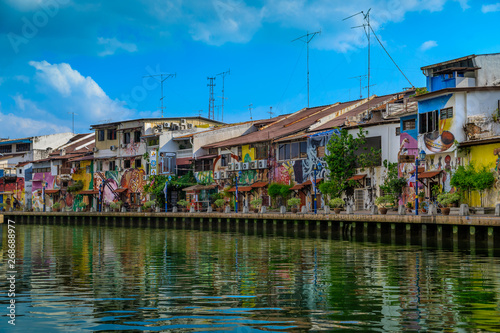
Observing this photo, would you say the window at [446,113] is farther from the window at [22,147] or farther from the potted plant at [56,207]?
the window at [22,147]

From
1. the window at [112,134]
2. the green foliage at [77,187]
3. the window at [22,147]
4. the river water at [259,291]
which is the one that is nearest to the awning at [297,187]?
the river water at [259,291]

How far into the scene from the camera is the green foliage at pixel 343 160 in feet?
169

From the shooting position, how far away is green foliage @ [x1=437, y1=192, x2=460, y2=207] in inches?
1504

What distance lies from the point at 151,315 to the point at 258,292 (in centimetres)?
373

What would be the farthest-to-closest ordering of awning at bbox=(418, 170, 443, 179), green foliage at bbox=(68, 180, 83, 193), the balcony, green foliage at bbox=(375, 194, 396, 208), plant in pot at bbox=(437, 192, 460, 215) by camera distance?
green foliage at bbox=(68, 180, 83, 193) < the balcony < green foliage at bbox=(375, 194, 396, 208) < awning at bbox=(418, 170, 443, 179) < plant in pot at bbox=(437, 192, 460, 215)

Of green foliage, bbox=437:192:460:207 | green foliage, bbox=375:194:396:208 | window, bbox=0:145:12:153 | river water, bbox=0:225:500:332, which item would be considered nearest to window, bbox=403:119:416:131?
green foliage, bbox=375:194:396:208

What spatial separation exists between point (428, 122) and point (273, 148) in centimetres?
1989

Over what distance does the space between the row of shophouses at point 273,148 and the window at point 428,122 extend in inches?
2.5

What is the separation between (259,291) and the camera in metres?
16.9

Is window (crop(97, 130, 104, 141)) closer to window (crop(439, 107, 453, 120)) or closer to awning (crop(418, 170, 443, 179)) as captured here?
awning (crop(418, 170, 443, 179))

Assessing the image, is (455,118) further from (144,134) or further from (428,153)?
(144,134)

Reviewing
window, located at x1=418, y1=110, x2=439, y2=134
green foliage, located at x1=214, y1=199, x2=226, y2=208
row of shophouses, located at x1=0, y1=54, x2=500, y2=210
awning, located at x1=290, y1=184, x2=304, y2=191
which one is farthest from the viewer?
green foliage, located at x1=214, y1=199, x2=226, y2=208

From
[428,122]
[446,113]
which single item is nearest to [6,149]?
[428,122]

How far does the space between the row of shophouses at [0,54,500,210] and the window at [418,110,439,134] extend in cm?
6
